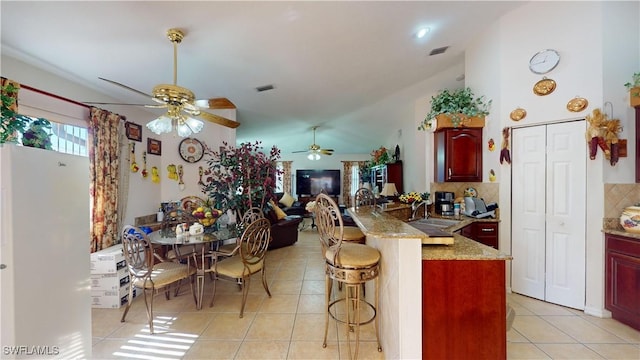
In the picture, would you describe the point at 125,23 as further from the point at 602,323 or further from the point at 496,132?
the point at 602,323

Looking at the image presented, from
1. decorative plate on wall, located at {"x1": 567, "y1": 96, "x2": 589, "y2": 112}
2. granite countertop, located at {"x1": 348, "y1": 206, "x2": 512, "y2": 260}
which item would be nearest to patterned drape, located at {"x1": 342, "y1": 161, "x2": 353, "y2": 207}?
decorative plate on wall, located at {"x1": 567, "y1": 96, "x2": 589, "y2": 112}

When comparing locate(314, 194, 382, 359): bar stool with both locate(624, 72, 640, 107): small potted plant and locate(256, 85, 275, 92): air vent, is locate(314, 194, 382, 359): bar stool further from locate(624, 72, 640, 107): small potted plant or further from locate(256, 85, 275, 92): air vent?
locate(624, 72, 640, 107): small potted plant

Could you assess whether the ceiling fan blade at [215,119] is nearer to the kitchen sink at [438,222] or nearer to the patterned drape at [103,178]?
the patterned drape at [103,178]

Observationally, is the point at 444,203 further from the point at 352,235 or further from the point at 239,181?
the point at 239,181

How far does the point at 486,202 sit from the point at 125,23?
4107 mm

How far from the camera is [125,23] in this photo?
73.6 inches

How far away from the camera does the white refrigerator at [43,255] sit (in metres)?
1.17

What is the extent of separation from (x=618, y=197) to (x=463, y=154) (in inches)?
53.9

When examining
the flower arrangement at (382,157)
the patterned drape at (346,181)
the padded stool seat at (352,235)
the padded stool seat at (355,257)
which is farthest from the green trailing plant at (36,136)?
the patterned drape at (346,181)

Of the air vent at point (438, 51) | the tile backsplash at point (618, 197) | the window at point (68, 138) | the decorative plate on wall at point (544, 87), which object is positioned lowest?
the tile backsplash at point (618, 197)

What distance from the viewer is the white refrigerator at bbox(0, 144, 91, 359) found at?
3.85 feet

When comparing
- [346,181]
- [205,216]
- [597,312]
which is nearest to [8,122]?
[205,216]

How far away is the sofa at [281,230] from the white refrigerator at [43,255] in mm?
2899

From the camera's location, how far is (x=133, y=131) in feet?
11.3
